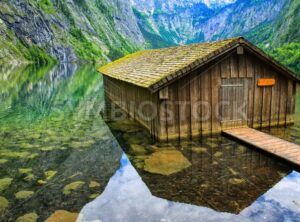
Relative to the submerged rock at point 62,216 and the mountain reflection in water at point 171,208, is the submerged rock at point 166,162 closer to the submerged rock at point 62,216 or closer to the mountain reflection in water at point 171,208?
the mountain reflection in water at point 171,208

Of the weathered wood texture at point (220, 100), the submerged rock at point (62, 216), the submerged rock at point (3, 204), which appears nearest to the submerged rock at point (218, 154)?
the weathered wood texture at point (220, 100)

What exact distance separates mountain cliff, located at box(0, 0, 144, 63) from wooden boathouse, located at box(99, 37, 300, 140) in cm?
7656

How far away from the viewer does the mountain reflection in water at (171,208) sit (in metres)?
7.32

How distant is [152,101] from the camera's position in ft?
44.8

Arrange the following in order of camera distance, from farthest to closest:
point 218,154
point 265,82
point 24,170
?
point 265,82 < point 218,154 < point 24,170

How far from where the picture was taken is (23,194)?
29.1ft

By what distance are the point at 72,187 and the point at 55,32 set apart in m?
105

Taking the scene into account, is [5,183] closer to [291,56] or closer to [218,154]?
[218,154]

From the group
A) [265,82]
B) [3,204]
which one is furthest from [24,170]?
[265,82]

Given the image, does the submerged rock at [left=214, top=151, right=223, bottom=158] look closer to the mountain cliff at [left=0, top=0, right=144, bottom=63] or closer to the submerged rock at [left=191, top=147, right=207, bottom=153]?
the submerged rock at [left=191, top=147, right=207, bottom=153]

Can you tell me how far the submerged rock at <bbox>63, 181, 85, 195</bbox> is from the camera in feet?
29.6

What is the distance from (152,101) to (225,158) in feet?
14.0

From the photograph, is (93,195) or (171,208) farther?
(93,195)

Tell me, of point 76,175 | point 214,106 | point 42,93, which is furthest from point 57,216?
point 42,93
